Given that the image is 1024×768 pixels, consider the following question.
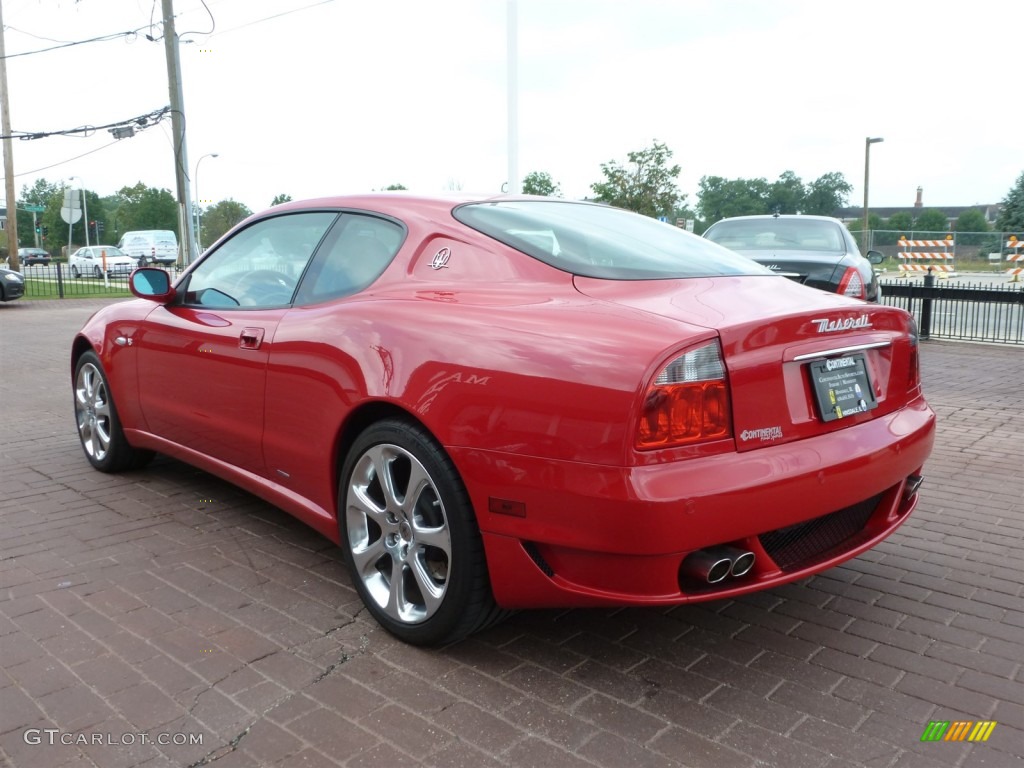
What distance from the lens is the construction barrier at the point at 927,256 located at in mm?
29656

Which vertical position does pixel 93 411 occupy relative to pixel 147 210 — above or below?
below

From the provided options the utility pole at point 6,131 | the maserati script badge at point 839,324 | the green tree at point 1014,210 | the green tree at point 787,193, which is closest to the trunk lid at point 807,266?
the maserati script badge at point 839,324

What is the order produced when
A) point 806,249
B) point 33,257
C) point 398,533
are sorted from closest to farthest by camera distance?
point 398,533 → point 806,249 → point 33,257

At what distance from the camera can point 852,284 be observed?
850 centimetres

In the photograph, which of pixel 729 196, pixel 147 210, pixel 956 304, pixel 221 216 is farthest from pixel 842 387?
pixel 147 210

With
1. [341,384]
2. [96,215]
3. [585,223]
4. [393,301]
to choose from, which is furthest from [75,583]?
[96,215]

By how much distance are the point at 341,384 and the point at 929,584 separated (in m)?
2.44

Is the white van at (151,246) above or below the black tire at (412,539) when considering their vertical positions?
above

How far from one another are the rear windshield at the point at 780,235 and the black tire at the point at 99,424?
21.7ft

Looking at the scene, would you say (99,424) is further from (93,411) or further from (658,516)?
(658,516)

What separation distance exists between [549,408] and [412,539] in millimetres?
750

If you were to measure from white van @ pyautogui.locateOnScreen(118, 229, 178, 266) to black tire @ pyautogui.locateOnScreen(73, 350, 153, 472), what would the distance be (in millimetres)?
37708

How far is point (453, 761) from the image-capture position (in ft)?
7.69

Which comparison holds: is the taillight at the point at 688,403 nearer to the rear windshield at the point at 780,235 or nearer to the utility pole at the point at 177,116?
the rear windshield at the point at 780,235
